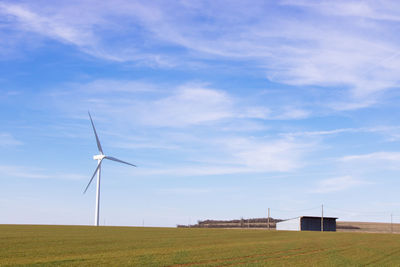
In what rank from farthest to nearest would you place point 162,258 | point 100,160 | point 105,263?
point 100,160, point 162,258, point 105,263

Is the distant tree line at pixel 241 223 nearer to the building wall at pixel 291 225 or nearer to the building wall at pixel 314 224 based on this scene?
the building wall at pixel 291 225

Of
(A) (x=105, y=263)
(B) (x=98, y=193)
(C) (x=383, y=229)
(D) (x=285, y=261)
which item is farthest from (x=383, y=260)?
(C) (x=383, y=229)

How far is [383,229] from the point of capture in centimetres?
19950

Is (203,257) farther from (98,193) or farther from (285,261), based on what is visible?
(98,193)

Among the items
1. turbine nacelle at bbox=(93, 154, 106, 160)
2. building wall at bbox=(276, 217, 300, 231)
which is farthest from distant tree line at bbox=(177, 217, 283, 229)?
turbine nacelle at bbox=(93, 154, 106, 160)

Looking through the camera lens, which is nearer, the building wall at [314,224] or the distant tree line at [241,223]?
the building wall at [314,224]

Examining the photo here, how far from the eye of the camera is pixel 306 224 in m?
126

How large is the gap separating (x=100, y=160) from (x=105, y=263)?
2798 inches

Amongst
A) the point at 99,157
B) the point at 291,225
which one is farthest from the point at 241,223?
the point at 99,157

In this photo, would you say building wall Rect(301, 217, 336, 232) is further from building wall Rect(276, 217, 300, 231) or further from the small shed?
building wall Rect(276, 217, 300, 231)

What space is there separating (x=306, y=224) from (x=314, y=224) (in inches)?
149

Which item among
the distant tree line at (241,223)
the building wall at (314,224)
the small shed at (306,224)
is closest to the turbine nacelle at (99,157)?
the small shed at (306,224)

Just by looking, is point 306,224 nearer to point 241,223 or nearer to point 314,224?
point 314,224

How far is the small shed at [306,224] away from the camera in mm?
125306
